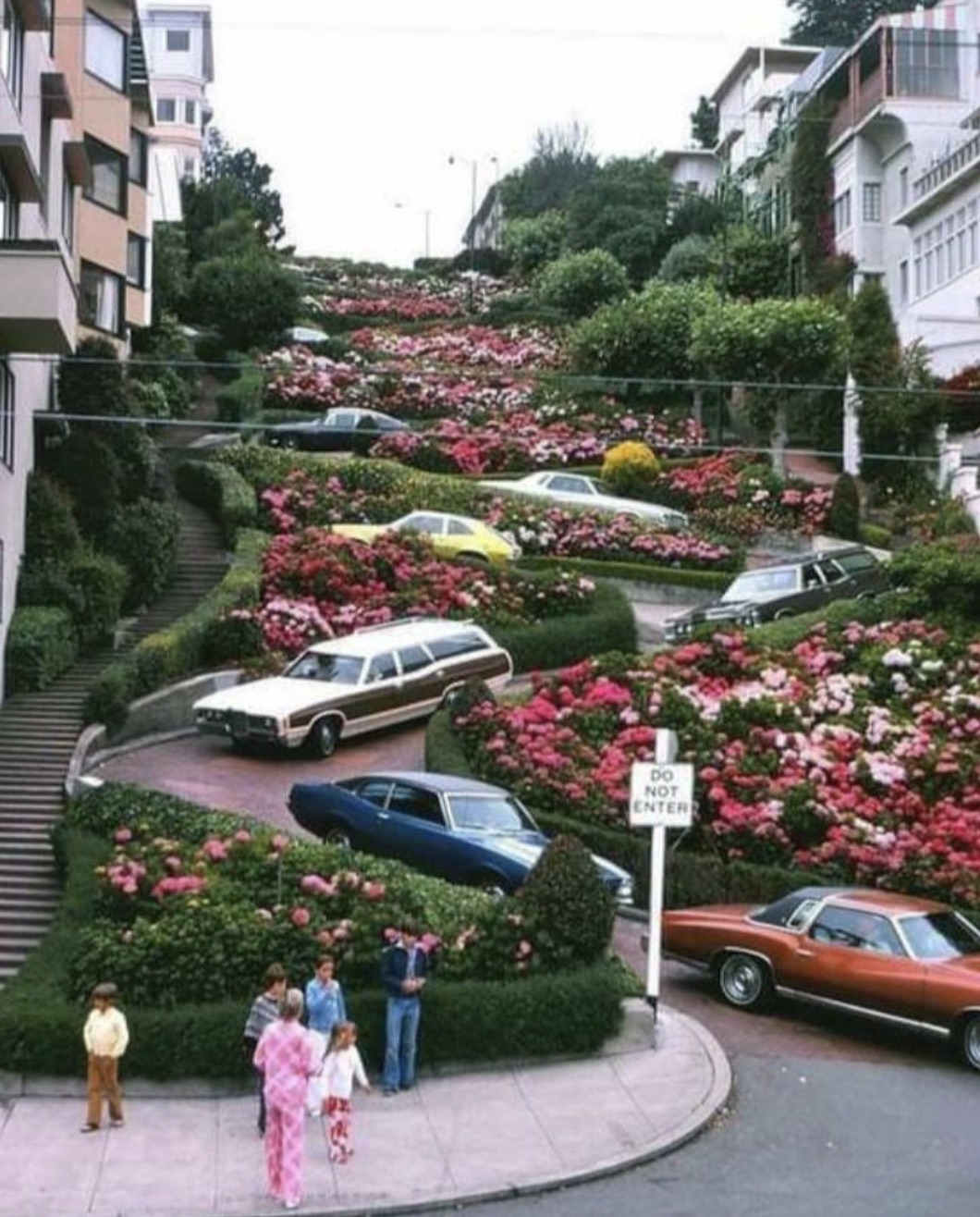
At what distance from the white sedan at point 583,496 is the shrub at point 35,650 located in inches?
670

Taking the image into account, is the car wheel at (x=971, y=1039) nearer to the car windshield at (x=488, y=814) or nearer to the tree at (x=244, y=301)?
the car windshield at (x=488, y=814)

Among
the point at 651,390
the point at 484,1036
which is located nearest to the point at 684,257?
the point at 651,390

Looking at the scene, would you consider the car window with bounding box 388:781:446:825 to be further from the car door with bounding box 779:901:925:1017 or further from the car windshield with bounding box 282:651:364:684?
the car windshield with bounding box 282:651:364:684

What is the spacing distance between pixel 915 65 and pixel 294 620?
36.4m

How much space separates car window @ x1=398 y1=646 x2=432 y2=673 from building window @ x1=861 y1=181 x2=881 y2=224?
37743 mm

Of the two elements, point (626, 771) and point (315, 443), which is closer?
point (626, 771)

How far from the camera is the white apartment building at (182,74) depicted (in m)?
113

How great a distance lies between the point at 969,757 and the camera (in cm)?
2197

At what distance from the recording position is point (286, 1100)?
10805 millimetres

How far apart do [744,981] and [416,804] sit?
418 cm

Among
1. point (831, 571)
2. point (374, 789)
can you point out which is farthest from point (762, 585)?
point (374, 789)

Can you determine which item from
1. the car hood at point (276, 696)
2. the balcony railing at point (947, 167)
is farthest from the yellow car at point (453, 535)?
the balcony railing at point (947, 167)

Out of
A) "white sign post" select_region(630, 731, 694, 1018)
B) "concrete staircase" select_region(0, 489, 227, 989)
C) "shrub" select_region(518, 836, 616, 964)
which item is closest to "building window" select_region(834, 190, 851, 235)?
"concrete staircase" select_region(0, 489, 227, 989)

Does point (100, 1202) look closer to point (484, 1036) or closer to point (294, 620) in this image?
point (484, 1036)
